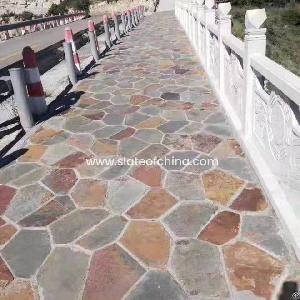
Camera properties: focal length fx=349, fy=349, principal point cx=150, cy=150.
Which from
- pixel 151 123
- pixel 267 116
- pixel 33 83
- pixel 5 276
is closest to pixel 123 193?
pixel 5 276

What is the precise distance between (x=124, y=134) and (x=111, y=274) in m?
3.00

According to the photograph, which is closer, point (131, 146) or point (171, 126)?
point (131, 146)

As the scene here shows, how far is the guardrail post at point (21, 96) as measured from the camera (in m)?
5.68

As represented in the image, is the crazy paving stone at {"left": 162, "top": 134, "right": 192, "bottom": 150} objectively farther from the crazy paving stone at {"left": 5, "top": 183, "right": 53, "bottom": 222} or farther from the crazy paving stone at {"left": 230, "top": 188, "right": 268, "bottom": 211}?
the crazy paving stone at {"left": 5, "top": 183, "right": 53, "bottom": 222}

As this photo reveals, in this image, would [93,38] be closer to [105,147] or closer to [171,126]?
[171,126]

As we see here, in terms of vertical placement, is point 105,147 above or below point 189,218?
above

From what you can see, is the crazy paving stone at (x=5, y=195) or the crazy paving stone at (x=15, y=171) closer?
the crazy paving stone at (x=5, y=195)

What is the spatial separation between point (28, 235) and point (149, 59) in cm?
901

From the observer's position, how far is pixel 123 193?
13.4ft

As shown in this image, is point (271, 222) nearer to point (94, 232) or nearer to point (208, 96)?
point (94, 232)

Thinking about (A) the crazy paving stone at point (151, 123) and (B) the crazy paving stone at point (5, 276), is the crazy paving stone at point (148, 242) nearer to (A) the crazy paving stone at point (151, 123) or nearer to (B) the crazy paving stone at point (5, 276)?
(B) the crazy paving stone at point (5, 276)

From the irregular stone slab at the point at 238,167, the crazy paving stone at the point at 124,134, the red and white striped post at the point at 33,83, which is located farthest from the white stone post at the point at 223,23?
the red and white striped post at the point at 33,83

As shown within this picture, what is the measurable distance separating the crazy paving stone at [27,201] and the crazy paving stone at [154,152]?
1399 mm

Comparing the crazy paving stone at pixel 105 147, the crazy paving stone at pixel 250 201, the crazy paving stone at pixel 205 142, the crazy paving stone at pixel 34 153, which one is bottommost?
the crazy paving stone at pixel 250 201
